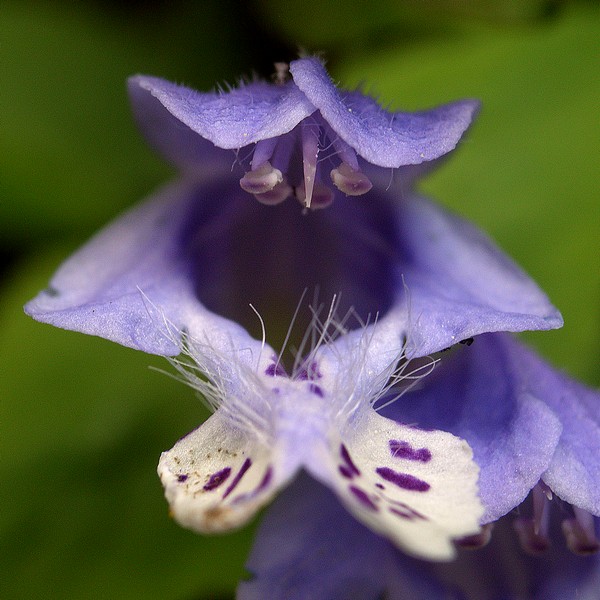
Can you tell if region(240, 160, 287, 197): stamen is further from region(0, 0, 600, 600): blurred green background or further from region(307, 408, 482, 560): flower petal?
region(0, 0, 600, 600): blurred green background

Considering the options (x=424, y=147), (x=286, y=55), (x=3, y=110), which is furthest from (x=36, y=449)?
(x=286, y=55)

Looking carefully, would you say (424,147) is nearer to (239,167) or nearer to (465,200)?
(239,167)

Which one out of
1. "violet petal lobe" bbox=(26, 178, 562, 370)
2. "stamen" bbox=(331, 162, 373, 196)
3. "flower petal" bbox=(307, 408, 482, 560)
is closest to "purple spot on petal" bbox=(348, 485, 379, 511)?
"flower petal" bbox=(307, 408, 482, 560)

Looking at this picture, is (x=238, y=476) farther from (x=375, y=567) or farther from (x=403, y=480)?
(x=375, y=567)

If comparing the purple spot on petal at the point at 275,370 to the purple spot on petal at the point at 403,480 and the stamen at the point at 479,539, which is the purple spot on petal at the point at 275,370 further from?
the stamen at the point at 479,539

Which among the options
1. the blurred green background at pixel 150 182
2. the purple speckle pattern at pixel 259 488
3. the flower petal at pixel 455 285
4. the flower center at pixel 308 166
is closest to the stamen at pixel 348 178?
the flower center at pixel 308 166

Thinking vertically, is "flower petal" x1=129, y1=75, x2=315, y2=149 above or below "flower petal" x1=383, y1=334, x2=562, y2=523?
above

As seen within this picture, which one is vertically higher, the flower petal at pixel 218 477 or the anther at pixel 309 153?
the anther at pixel 309 153

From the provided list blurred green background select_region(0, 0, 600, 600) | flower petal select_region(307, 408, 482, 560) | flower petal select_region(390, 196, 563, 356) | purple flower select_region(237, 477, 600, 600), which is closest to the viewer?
flower petal select_region(307, 408, 482, 560)
